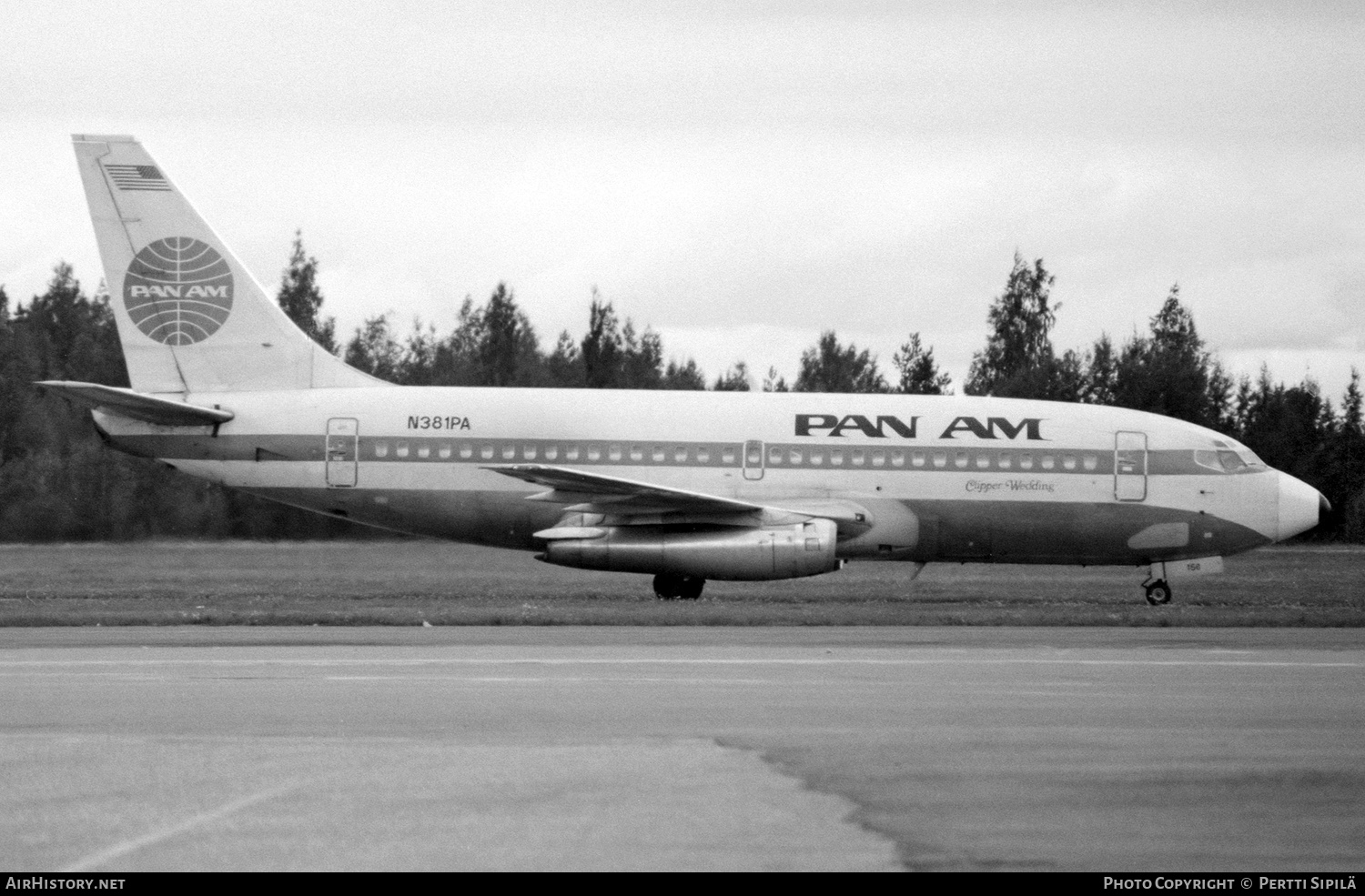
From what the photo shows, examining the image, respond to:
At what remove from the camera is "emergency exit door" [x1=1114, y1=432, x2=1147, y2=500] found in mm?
26859

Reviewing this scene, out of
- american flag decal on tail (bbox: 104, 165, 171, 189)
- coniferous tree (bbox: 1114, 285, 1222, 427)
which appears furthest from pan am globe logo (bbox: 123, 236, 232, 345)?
coniferous tree (bbox: 1114, 285, 1222, 427)

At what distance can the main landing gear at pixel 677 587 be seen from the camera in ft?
85.3

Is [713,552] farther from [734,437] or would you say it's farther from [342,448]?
[342,448]

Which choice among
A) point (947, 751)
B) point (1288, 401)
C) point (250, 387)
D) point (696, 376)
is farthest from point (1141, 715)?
point (696, 376)

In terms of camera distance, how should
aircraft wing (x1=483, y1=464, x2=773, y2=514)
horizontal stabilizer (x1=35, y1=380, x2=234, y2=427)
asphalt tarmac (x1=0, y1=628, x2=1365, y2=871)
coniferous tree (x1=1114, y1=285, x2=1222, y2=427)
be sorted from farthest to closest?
coniferous tree (x1=1114, y1=285, x2=1222, y2=427) → horizontal stabilizer (x1=35, y1=380, x2=234, y2=427) → aircraft wing (x1=483, y1=464, x2=773, y2=514) → asphalt tarmac (x1=0, y1=628, x2=1365, y2=871)

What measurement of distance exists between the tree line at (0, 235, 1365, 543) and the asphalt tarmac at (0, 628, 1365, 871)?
22.2m

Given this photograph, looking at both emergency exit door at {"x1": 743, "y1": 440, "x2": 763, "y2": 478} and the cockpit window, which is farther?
the cockpit window

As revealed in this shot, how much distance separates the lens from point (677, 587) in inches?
1025

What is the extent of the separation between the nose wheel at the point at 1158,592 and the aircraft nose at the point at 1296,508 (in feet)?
7.35

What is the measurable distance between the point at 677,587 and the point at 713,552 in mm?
1196

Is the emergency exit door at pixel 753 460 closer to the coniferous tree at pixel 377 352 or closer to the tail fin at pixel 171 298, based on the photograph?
the tail fin at pixel 171 298

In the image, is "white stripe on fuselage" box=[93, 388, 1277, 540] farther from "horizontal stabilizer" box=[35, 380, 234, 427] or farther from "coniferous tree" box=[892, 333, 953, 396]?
"coniferous tree" box=[892, 333, 953, 396]

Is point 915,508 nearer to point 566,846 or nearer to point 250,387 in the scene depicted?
point 250,387

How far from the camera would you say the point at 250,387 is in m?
27.6
